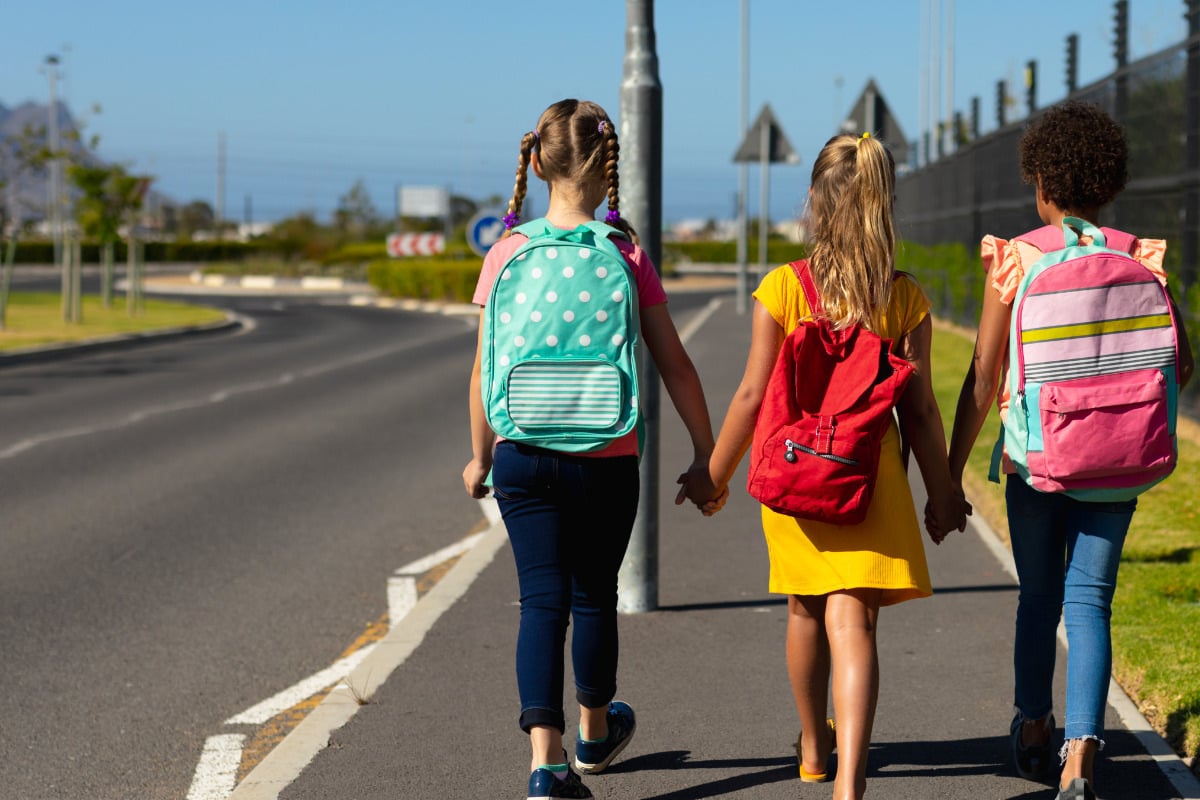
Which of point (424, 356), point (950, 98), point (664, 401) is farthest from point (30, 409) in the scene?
point (950, 98)

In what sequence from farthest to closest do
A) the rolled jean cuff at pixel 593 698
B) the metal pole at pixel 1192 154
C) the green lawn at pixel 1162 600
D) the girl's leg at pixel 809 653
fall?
the metal pole at pixel 1192 154 < the green lawn at pixel 1162 600 < the rolled jean cuff at pixel 593 698 < the girl's leg at pixel 809 653

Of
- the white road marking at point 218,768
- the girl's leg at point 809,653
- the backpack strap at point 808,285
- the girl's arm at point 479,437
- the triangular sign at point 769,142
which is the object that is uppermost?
the triangular sign at point 769,142

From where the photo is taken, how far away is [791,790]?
4086 mm

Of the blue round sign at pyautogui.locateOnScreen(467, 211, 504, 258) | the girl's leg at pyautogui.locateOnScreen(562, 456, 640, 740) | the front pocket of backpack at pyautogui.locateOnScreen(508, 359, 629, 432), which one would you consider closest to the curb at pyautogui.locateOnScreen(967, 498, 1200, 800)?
the girl's leg at pyautogui.locateOnScreen(562, 456, 640, 740)

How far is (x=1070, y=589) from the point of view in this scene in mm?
3916

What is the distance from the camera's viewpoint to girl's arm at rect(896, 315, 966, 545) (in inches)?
144

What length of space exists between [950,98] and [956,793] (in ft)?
124

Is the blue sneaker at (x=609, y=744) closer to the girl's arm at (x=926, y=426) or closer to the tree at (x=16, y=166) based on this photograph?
the girl's arm at (x=926, y=426)

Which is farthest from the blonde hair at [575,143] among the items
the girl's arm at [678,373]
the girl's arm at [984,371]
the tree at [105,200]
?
the tree at [105,200]

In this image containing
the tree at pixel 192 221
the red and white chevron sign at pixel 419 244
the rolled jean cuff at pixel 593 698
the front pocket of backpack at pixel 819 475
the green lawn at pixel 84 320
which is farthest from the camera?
the tree at pixel 192 221

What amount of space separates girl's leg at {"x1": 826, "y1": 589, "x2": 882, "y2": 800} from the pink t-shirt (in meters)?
0.62

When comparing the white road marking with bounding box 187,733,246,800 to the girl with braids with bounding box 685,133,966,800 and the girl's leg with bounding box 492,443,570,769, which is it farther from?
the girl with braids with bounding box 685,133,966,800

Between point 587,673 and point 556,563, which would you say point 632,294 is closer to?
point 556,563

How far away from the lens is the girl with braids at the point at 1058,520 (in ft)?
12.6
